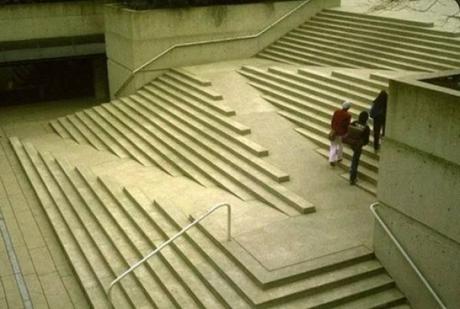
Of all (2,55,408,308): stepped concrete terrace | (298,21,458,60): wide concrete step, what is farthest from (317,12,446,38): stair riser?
(2,55,408,308): stepped concrete terrace

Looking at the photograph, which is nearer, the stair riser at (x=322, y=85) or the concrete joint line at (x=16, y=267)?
the concrete joint line at (x=16, y=267)

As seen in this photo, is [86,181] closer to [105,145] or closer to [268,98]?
[105,145]

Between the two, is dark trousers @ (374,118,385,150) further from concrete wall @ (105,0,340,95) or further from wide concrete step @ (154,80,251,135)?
concrete wall @ (105,0,340,95)

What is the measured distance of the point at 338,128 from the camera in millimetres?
10641

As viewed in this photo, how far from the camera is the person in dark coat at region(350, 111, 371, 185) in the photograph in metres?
10.1

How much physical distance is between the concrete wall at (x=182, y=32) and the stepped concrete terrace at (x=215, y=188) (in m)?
0.58

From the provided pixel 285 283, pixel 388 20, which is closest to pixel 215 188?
pixel 285 283

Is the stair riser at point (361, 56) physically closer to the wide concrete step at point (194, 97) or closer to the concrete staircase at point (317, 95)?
the concrete staircase at point (317, 95)

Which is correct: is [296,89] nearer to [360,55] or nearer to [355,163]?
[360,55]

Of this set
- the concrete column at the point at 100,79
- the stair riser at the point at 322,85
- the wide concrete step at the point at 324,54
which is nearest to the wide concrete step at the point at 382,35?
the wide concrete step at the point at 324,54

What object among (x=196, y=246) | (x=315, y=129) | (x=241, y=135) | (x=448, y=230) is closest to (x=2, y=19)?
(x=241, y=135)

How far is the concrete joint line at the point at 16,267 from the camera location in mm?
9477

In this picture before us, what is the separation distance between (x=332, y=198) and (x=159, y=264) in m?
3.40

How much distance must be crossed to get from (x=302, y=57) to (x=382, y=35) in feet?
8.52
